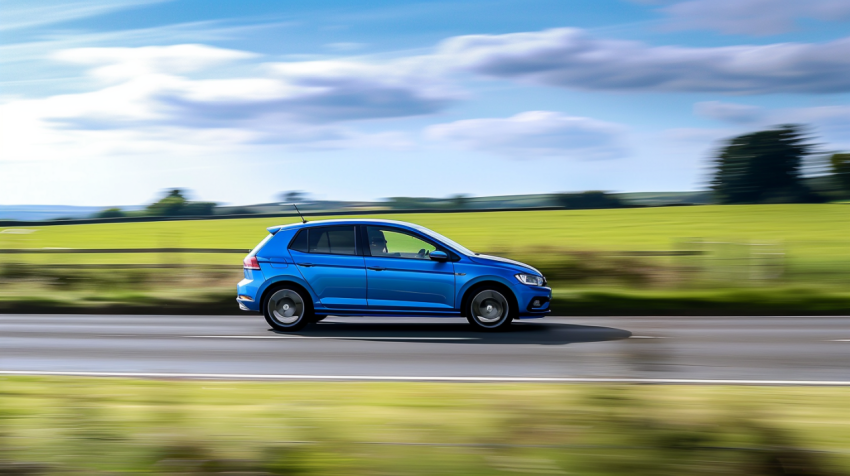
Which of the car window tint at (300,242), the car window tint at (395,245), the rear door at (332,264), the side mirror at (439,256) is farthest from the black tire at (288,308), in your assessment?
the side mirror at (439,256)

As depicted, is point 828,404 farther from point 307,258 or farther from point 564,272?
point 564,272

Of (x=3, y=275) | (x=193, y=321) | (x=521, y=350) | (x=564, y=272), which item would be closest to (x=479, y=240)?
(x=564, y=272)

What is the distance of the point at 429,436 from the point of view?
4566 millimetres

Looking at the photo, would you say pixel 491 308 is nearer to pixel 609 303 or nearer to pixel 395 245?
pixel 395 245

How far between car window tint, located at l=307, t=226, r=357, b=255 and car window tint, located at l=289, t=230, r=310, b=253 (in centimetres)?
6

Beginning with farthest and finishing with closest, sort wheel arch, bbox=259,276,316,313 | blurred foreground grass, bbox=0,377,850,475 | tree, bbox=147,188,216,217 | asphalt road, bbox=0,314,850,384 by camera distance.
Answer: tree, bbox=147,188,216,217
wheel arch, bbox=259,276,316,313
asphalt road, bbox=0,314,850,384
blurred foreground grass, bbox=0,377,850,475

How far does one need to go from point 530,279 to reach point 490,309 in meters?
0.70

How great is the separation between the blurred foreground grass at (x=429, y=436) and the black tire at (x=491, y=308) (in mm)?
5302

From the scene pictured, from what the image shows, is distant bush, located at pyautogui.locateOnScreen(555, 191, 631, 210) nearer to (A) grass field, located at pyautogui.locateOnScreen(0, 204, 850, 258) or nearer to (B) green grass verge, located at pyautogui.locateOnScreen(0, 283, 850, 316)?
(A) grass field, located at pyautogui.locateOnScreen(0, 204, 850, 258)

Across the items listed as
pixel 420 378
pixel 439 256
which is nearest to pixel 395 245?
pixel 439 256

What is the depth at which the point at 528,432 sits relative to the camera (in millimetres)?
4090

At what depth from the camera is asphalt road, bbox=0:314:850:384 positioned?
26.9 ft

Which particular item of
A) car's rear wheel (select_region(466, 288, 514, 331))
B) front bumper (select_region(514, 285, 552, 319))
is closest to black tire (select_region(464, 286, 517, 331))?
car's rear wheel (select_region(466, 288, 514, 331))

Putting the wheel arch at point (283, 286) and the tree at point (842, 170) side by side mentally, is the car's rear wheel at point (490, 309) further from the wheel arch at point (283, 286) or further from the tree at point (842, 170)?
the tree at point (842, 170)
